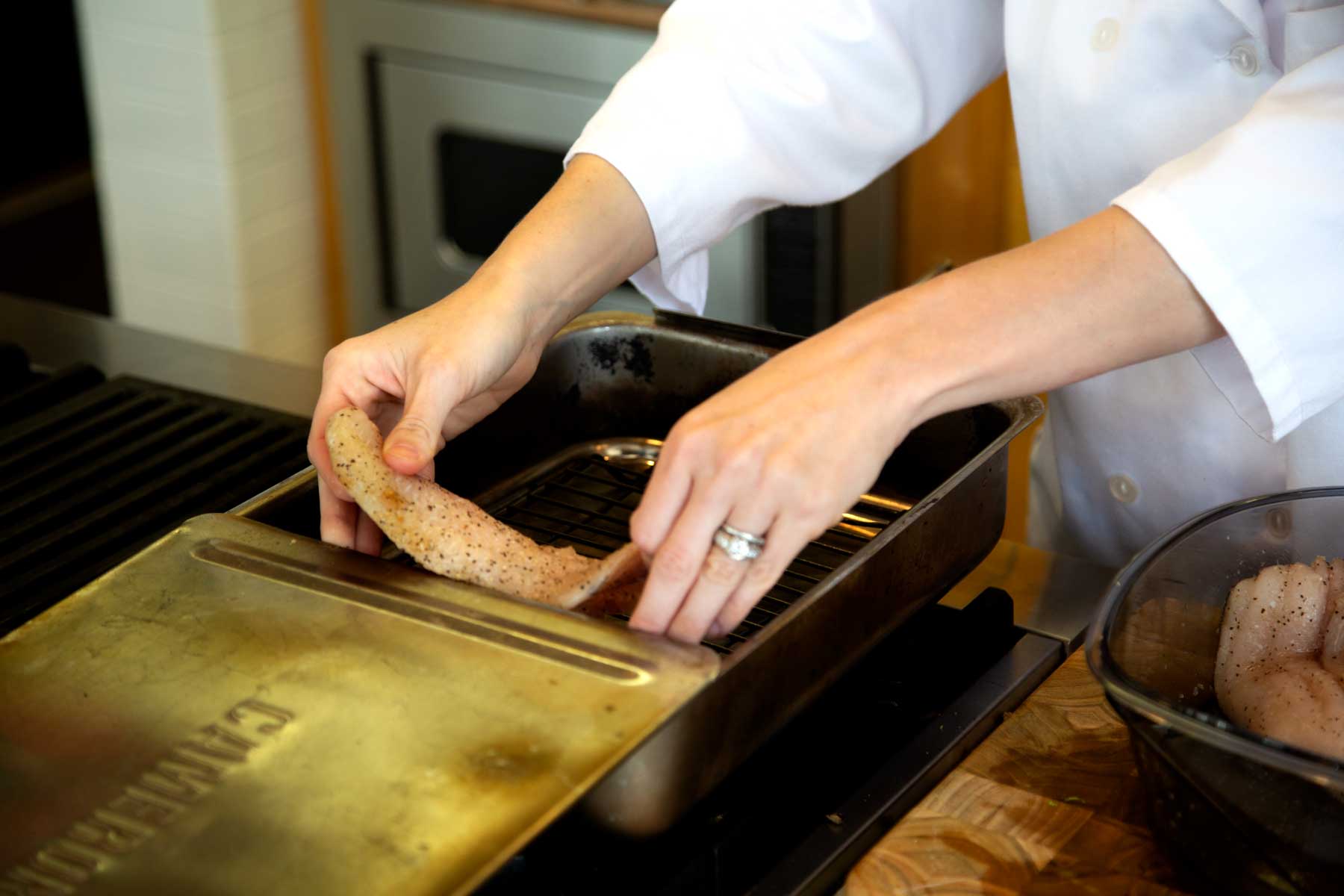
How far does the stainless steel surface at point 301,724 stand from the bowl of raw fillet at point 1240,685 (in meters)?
0.22

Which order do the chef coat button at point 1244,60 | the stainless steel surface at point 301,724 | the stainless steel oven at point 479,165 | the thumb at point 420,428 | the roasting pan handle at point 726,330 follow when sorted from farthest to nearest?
1. the stainless steel oven at point 479,165
2. the roasting pan handle at point 726,330
3. the chef coat button at point 1244,60
4. the thumb at point 420,428
5. the stainless steel surface at point 301,724

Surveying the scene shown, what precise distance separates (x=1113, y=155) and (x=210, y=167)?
1.78 metres

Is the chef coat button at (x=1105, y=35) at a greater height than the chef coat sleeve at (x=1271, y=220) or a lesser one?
greater

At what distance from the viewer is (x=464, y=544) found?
2.71ft

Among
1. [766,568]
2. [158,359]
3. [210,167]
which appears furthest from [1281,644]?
[210,167]

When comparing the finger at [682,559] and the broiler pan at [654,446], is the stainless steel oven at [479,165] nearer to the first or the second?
the broiler pan at [654,446]

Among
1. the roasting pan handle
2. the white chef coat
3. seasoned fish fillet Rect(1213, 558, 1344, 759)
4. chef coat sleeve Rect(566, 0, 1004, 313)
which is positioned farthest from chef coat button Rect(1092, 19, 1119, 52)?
seasoned fish fillet Rect(1213, 558, 1344, 759)

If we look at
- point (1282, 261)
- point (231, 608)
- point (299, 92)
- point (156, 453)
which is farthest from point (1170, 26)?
point (299, 92)

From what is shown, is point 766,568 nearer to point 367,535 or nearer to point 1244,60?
point 367,535

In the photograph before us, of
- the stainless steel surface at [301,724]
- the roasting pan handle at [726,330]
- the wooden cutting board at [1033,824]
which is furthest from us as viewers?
the roasting pan handle at [726,330]

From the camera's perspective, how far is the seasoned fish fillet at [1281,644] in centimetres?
75

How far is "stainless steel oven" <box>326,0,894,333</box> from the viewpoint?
2205mm

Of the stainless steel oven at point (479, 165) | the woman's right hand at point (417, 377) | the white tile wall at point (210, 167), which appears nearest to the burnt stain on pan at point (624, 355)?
the woman's right hand at point (417, 377)

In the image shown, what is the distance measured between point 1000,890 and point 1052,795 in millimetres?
90
